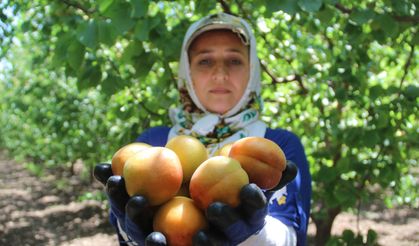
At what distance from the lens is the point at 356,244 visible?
2920 mm

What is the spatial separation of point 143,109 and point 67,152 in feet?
21.2

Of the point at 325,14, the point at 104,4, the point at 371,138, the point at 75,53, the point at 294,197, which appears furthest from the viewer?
the point at 371,138

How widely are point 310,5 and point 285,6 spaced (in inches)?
4.0

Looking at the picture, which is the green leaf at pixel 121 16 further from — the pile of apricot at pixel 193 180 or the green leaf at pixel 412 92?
the green leaf at pixel 412 92

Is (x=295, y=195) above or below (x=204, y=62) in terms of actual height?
below

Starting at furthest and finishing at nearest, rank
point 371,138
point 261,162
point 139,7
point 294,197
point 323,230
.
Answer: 1. point 323,230
2. point 371,138
3. point 139,7
4. point 294,197
5. point 261,162

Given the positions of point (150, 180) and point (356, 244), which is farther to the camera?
point (356, 244)

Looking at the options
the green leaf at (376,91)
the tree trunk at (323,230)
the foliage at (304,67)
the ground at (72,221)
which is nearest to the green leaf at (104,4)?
the foliage at (304,67)

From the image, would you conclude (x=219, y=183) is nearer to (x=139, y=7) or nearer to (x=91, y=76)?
(x=139, y=7)

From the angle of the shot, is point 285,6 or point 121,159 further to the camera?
point 285,6

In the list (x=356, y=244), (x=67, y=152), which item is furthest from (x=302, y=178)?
(x=67, y=152)

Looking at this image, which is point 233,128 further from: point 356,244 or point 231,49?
point 356,244

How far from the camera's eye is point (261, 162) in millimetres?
1215

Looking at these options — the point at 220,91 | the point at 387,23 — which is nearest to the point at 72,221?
the point at 220,91
